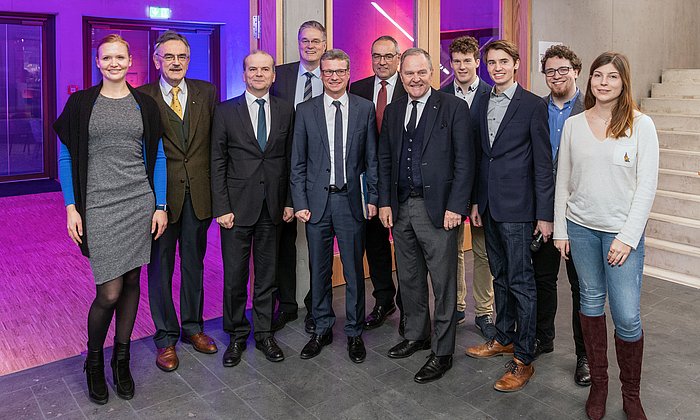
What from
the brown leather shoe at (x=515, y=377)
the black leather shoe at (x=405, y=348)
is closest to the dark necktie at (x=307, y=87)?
the black leather shoe at (x=405, y=348)

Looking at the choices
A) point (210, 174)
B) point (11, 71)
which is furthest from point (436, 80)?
point (11, 71)

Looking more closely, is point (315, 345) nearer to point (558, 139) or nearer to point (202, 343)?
point (202, 343)

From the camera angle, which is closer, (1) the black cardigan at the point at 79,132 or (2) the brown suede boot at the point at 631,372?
(2) the brown suede boot at the point at 631,372

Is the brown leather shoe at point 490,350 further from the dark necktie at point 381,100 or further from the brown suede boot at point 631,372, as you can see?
the dark necktie at point 381,100

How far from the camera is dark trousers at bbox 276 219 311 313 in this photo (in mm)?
4008

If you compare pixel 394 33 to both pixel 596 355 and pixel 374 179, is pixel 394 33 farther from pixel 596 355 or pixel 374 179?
pixel 596 355

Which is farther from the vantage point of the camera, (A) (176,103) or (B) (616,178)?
(A) (176,103)

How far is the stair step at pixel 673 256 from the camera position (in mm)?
5184

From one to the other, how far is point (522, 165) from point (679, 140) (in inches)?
161

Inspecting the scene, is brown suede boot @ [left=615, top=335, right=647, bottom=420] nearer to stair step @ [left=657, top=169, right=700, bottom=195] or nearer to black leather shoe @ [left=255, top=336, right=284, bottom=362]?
black leather shoe @ [left=255, top=336, right=284, bottom=362]

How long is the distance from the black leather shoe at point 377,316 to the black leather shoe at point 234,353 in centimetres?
83

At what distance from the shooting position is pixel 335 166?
3498 mm

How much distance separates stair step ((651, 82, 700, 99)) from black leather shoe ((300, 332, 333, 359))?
5.28 m

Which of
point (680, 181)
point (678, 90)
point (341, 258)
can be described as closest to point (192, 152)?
point (341, 258)
